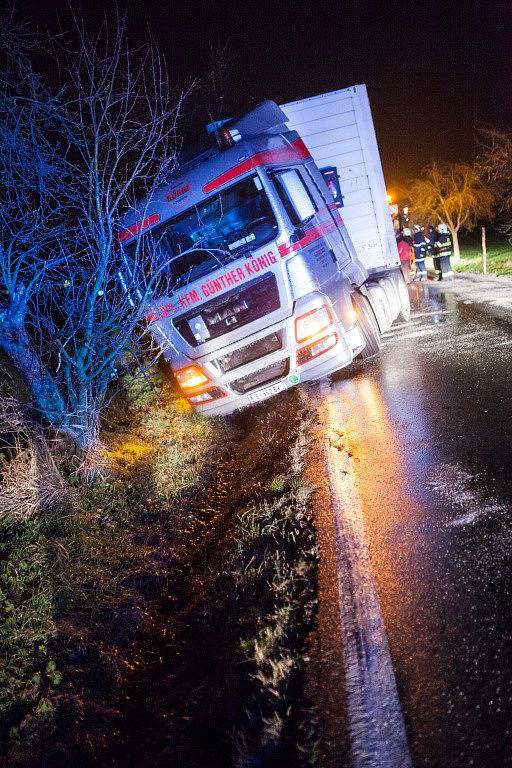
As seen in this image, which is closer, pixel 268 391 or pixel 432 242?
pixel 268 391

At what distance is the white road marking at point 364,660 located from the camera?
6.68 ft

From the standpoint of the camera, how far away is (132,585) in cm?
401

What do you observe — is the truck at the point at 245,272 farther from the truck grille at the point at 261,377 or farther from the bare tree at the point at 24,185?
the bare tree at the point at 24,185

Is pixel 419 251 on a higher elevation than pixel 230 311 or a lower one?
lower

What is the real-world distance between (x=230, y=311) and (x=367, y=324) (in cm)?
237

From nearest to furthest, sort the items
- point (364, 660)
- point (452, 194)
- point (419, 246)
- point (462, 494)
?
1. point (364, 660)
2. point (462, 494)
3. point (419, 246)
4. point (452, 194)

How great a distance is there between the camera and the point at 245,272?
541 centimetres

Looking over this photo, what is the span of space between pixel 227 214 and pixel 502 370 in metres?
3.69

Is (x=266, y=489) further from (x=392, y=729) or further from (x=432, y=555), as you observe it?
(x=392, y=729)

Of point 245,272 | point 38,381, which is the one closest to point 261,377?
point 245,272

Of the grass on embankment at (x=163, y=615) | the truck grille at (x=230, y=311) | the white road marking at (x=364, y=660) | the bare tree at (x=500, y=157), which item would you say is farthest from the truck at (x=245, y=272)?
the bare tree at (x=500, y=157)

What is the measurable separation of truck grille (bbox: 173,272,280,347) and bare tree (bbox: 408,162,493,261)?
66.0ft

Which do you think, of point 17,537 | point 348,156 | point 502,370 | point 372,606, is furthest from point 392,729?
point 348,156

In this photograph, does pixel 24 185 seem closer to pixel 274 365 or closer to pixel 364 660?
pixel 274 365
